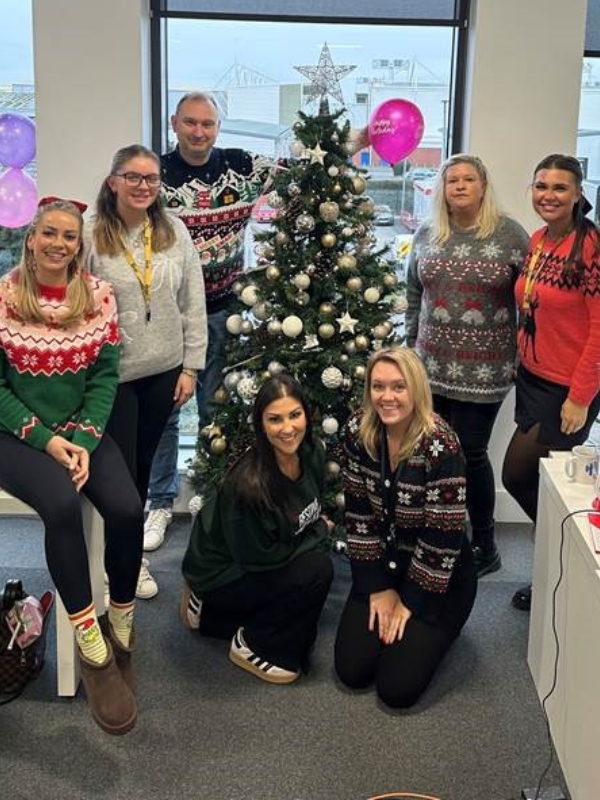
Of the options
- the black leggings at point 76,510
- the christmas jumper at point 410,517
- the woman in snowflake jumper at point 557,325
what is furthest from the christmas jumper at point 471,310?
the black leggings at point 76,510

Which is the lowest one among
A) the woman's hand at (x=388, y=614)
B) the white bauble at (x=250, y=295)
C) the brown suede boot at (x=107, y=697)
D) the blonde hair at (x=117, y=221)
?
the brown suede boot at (x=107, y=697)

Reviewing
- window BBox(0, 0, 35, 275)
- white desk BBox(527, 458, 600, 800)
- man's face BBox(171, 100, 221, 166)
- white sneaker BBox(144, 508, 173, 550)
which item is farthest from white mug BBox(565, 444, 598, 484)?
window BBox(0, 0, 35, 275)

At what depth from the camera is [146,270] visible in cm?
274

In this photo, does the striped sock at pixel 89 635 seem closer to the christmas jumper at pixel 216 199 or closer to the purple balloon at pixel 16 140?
the christmas jumper at pixel 216 199

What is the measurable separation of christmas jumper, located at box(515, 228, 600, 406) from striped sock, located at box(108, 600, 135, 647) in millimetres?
1478

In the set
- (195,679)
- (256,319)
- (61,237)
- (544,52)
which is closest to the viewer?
(61,237)

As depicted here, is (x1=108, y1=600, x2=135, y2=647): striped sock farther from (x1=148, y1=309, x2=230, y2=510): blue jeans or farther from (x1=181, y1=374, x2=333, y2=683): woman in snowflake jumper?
(x1=148, y1=309, x2=230, y2=510): blue jeans

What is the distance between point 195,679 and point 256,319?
128 centimetres

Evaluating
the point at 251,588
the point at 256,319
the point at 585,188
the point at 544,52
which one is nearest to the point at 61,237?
the point at 256,319

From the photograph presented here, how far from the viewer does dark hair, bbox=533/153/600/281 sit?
265 centimetres

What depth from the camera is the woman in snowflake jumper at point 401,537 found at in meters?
2.48

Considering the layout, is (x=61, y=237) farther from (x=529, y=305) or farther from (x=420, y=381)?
(x=529, y=305)

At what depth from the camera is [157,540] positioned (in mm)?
3574

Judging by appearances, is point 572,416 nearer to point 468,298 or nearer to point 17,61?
point 468,298
